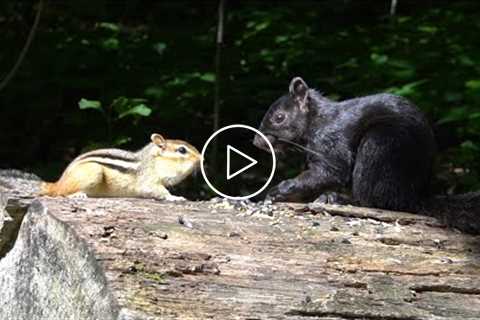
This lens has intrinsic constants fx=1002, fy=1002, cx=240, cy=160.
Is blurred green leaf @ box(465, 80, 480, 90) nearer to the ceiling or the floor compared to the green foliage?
nearer to the ceiling

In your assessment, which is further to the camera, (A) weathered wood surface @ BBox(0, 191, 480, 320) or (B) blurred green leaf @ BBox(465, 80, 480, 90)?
(B) blurred green leaf @ BBox(465, 80, 480, 90)

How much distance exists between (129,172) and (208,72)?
3274 mm

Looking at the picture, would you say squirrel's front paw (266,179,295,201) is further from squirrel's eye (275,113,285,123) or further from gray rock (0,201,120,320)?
gray rock (0,201,120,320)

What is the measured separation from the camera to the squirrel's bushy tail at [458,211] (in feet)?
13.1

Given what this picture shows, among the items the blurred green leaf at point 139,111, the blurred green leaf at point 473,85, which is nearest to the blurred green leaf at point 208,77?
the blurred green leaf at point 139,111

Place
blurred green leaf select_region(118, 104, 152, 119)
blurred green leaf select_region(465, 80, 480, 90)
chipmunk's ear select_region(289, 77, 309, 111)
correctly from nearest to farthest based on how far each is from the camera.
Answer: chipmunk's ear select_region(289, 77, 309, 111) < blurred green leaf select_region(118, 104, 152, 119) < blurred green leaf select_region(465, 80, 480, 90)

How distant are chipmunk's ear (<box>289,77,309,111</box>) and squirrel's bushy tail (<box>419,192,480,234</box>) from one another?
4.13ft

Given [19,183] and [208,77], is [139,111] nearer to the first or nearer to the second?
[208,77]

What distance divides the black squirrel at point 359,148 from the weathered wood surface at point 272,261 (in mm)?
732

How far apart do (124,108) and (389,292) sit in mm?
3393

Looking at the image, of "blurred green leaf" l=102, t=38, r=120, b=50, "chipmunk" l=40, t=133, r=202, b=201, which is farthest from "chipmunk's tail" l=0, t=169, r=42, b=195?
"blurred green leaf" l=102, t=38, r=120, b=50

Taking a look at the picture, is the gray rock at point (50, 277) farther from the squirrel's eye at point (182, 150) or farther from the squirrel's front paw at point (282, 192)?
the squirrel's front paw at point (282, 192)

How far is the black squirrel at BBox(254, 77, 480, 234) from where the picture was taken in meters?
4.73

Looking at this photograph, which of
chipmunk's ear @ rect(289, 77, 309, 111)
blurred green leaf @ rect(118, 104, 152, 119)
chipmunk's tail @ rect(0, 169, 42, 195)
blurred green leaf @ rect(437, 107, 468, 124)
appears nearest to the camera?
chipmunk's tail @ rect(0, 169, 42, 195)
